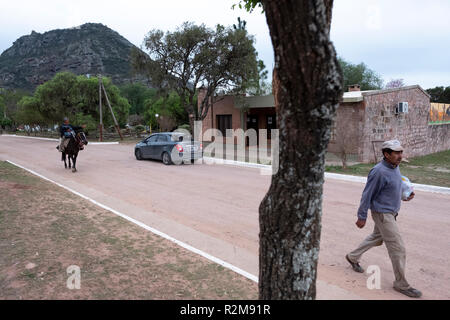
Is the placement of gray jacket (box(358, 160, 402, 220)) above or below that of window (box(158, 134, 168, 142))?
below

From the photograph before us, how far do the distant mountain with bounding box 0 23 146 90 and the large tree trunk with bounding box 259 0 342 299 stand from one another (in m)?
116

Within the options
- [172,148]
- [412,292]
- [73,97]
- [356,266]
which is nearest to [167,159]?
[172,148]

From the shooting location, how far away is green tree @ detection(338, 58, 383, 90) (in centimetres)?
4512

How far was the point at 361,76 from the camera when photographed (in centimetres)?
4544

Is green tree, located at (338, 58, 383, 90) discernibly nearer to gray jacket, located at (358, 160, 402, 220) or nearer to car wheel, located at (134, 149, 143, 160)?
car wheel, located at (134, 149, 143, 160)

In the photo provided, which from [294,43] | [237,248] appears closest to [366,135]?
[237,248]

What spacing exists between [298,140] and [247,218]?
194 inches

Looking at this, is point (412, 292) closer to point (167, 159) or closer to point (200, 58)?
point (167, 159)

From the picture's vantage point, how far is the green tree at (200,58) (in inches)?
867

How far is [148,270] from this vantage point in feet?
14.0

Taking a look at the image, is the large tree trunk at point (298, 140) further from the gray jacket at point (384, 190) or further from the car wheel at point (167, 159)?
the car wheel at point (167, 159)

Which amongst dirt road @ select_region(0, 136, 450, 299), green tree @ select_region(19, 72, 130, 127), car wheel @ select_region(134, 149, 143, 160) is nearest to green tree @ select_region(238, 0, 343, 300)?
dirt road @ select_region(0, 136, 450, 299)

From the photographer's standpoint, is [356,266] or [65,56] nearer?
[356,266]

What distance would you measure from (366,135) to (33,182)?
1423 cm
